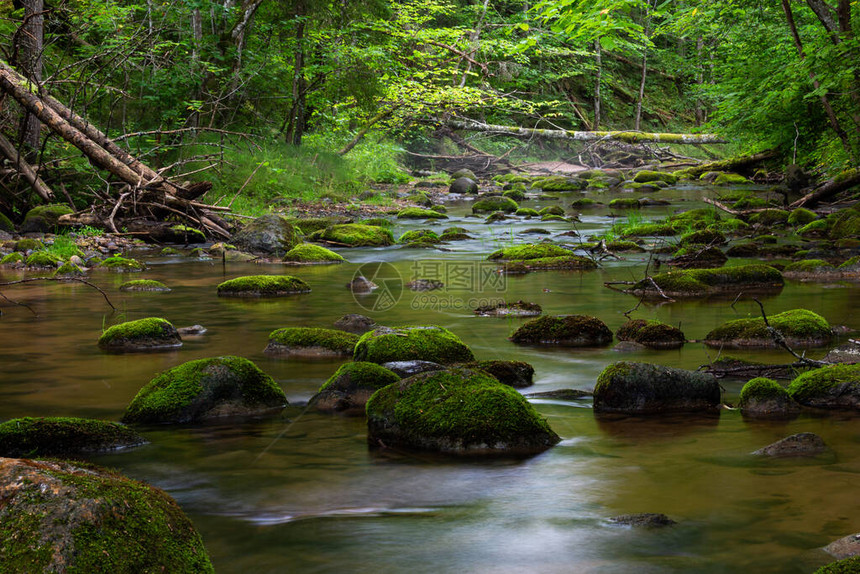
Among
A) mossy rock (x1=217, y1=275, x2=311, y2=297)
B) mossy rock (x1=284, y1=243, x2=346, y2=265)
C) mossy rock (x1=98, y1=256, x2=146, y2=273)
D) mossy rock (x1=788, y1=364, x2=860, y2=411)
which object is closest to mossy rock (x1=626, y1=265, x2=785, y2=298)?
mossy rock (x1=788, y1=364, x2=860, y2=411)

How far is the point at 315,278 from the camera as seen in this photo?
11156 millimetres

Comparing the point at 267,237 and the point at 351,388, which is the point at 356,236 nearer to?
the point at 267,237

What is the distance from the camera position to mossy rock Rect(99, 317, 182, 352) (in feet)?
21.2

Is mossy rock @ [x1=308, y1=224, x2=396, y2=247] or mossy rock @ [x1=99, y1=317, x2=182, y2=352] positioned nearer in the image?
mossy rock @ [x1=99, y1=317, x2=182, y2=352]

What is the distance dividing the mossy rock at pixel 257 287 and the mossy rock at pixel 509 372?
4893 millimetres

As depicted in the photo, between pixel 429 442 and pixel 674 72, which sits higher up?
pixel 674 72

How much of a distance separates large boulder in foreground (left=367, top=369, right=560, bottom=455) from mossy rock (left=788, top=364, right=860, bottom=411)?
5.72 feet

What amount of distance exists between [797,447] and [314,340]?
155 inches

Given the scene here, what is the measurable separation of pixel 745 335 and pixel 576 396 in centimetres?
213

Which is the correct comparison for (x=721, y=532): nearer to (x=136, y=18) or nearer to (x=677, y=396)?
(x=677, y=396)

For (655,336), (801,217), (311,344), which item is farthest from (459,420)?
(801,217)

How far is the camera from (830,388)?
460cm

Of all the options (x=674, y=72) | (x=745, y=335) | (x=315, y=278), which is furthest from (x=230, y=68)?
(x=674, y=72)

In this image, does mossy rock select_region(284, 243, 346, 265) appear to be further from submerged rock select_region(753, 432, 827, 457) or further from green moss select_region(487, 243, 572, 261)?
submerged rock select_region(753, 432, 827, 457)
